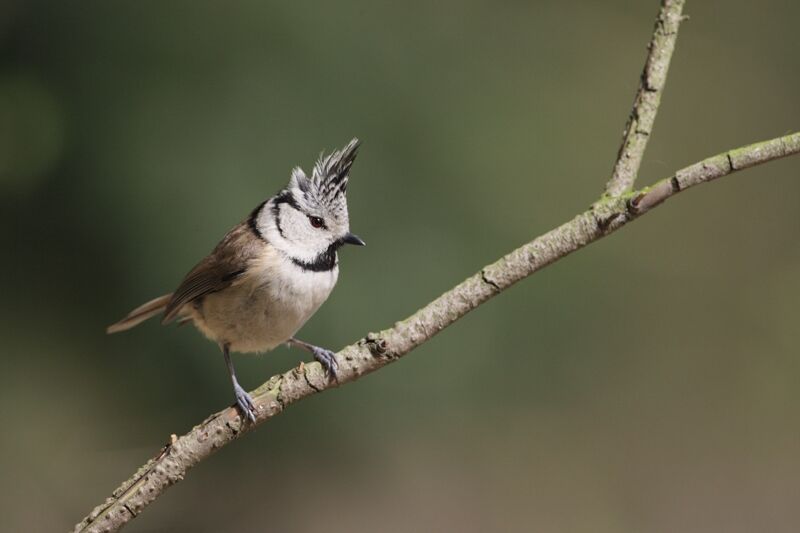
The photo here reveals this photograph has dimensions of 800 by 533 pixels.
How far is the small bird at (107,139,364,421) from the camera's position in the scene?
236cm

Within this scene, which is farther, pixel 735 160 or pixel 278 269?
pixel 278 269

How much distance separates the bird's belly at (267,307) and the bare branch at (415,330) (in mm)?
718

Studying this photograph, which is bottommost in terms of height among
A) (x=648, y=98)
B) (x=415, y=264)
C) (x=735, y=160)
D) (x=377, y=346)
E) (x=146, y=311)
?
(x=377, y=346)

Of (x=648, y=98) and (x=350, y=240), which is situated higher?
(x=350, y=240)

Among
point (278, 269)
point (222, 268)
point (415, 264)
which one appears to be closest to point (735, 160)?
point (278, 269)

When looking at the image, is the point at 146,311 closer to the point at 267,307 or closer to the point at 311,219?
the point at 267,307

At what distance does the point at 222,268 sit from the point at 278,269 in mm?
195

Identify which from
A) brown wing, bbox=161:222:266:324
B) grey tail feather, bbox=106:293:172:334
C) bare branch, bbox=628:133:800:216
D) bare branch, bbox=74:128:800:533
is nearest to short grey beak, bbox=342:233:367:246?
brown wing, bbox=161:222:266:324

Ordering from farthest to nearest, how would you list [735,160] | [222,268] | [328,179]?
[222,268] < [328,179] < [735,160]

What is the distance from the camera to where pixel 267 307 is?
94.3 inches

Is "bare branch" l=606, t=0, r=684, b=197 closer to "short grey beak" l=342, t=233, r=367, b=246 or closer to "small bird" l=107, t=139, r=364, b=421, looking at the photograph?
"small bird" l=107, t=139, r=364, b=421

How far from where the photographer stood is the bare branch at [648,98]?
67.6 inches

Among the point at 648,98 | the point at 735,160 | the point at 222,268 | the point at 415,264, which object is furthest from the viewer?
the point at 415,264

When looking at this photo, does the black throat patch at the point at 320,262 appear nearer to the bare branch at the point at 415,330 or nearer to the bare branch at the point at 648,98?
the bare branch at the point at 415,330
